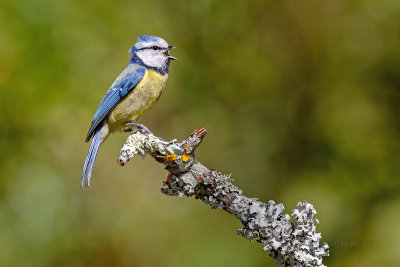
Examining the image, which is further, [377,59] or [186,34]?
[186,34]

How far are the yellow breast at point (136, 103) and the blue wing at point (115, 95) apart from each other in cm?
3

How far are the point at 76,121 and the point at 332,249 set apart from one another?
217cm

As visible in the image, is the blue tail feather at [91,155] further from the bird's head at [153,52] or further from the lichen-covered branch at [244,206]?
the lichen-covered branch at [244,206]

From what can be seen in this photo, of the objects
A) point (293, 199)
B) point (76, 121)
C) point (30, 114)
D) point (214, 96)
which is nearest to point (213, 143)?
point (214, 96)

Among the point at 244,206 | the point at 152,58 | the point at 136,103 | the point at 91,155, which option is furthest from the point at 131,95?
the point at 244,206

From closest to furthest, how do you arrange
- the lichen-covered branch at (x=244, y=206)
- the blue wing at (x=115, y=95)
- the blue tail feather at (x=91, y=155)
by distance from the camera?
the lichen-covered branch at (x=244, y=206), the blue tail feather at (x=91, y=155), the blue wing at (x=115, y=95)

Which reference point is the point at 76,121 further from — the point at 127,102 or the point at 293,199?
the point at 293,199

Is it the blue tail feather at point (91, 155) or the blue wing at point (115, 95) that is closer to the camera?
the blue tail feather at point (91, 155)

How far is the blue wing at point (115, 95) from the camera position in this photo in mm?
2900

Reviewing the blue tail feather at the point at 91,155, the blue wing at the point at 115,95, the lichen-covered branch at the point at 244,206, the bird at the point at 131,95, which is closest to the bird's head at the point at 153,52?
the bird at the point at 131,95

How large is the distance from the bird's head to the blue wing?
11cm

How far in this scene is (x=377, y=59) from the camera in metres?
4.04

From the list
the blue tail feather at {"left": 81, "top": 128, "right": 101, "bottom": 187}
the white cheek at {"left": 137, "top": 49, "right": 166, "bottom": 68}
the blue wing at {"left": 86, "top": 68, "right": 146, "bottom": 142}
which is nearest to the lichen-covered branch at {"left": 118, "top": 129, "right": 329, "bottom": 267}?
the blue tail feather at {"left": 81, "top": 128, "right": 101, "bottom": 187}

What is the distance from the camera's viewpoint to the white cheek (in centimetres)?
307
